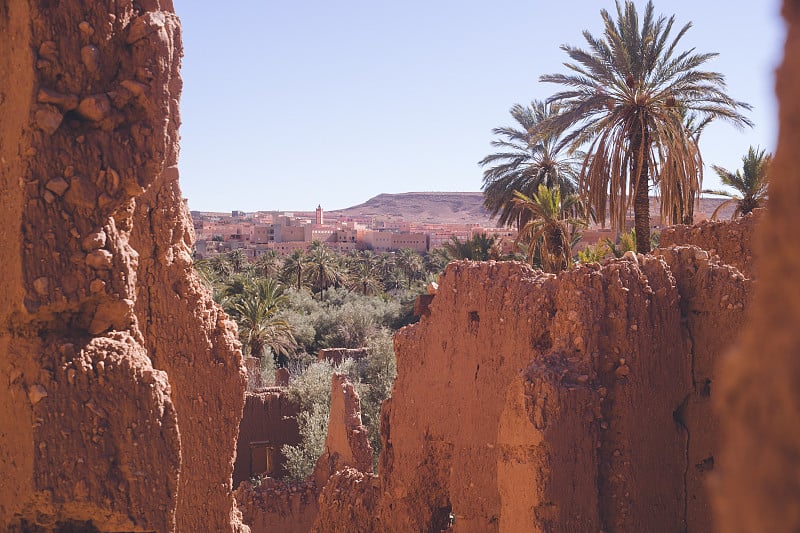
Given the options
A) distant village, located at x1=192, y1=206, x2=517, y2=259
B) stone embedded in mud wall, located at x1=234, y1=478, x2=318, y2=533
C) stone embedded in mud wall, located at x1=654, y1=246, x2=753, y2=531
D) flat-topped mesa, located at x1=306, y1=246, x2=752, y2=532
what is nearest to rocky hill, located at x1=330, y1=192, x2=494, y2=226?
distant village, located at x1=192, y1=206, x2=517, y2=259

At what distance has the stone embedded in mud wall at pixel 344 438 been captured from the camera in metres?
13.6

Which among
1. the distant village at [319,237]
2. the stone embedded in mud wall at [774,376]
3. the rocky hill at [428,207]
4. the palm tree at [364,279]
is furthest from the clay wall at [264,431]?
the rocky hill at [428,207]

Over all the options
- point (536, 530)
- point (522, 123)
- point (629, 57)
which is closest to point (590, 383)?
point (536, 530)

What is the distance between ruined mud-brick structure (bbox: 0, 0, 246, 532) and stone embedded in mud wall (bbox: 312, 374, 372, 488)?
1028 cm

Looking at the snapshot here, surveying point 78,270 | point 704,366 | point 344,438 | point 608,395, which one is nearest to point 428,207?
point 344,438

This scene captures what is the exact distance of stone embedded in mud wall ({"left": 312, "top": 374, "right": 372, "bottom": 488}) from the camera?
44.7ft

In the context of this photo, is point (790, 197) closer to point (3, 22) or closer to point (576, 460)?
point (3, 22)

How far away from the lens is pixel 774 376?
96cm

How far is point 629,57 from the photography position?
45.4 feet

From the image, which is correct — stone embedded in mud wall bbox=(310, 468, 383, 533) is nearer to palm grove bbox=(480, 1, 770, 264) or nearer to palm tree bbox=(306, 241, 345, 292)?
palm grove bbox=(480, 1, 770, 264)

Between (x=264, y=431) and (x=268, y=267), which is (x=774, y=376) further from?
(x=268, y=267)

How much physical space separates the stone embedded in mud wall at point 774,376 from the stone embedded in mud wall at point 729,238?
288 inches

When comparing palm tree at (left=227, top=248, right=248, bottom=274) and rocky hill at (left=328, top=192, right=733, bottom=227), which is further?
rocky hill at (left=328, top=192, right=733, bottom=227)

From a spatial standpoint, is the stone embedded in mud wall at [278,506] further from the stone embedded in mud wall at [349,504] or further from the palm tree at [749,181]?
the palm tree at [749,181]
